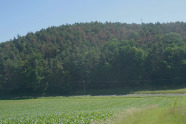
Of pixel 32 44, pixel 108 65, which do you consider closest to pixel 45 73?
pixel 108 65

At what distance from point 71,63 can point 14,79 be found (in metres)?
21.6

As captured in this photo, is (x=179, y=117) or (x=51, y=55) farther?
(x=51, y=55)

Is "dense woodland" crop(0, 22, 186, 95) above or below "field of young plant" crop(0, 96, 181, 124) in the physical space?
above

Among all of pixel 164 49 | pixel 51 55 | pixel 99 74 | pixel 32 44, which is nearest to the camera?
pixel 164 49

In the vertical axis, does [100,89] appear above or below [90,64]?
below

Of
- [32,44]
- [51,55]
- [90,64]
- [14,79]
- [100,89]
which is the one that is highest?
[32,44]

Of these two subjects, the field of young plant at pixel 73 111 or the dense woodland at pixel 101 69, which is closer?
the field of young plant at pixel 73 111

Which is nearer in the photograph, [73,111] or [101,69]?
[73,111]

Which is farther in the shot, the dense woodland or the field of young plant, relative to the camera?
the dense woodland

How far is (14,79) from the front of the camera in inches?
2817

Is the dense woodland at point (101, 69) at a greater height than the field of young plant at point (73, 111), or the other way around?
the dense woodland at point (101, 69)

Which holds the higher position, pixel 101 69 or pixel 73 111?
pixel 101 69

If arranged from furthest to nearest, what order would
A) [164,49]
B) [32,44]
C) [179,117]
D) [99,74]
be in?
[32,44] → [99,74] → [164,49] → [179,117]

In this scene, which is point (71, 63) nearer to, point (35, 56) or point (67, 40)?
point (35, 56)
